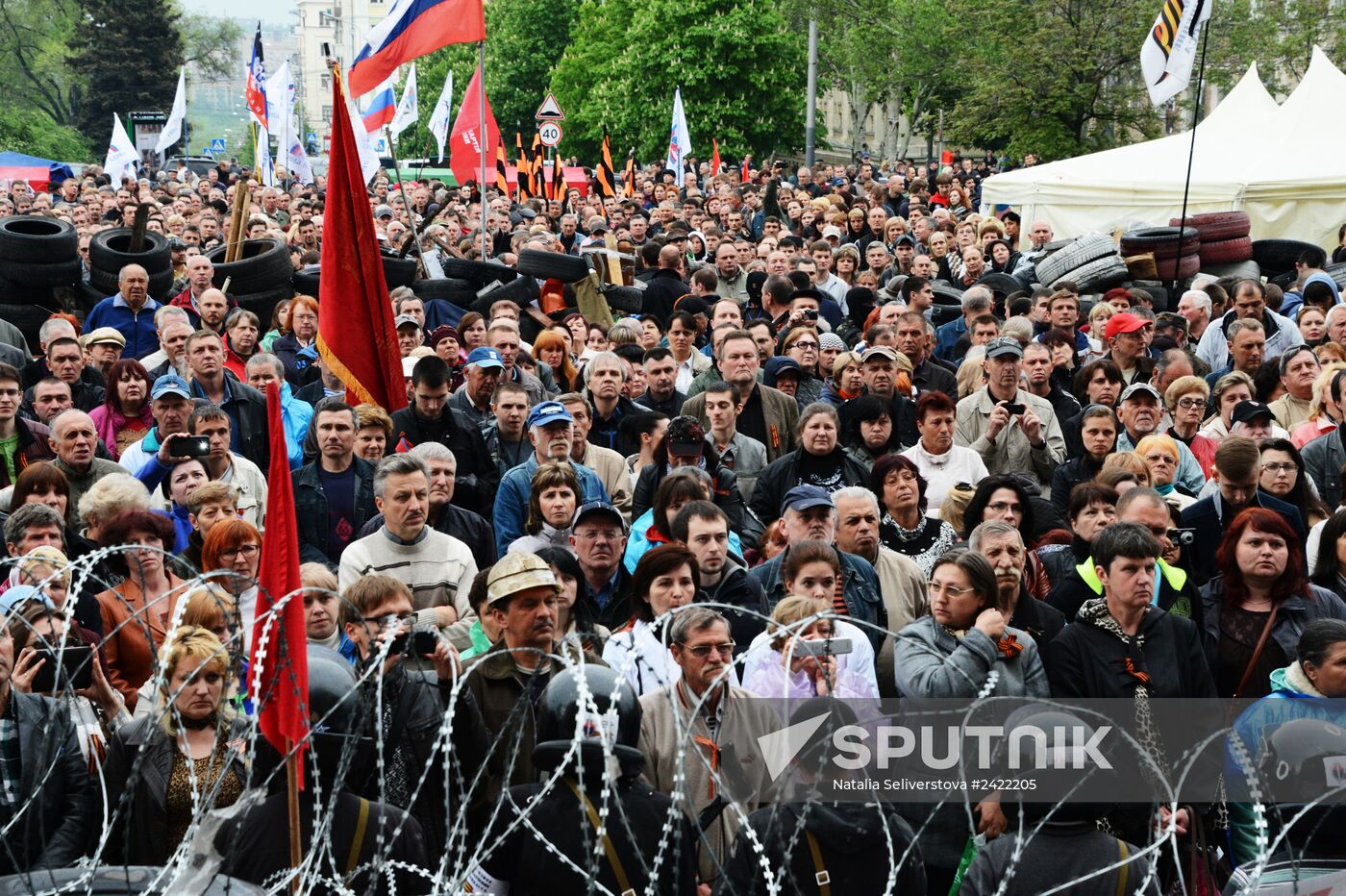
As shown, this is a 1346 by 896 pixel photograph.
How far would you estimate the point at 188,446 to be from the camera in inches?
347

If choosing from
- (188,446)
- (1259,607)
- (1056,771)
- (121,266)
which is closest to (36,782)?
(1056,771)

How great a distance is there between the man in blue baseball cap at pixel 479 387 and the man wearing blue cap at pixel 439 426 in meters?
0.61

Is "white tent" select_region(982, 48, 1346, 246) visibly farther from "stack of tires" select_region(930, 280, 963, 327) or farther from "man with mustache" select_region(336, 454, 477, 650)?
"man with mustache" select_region(336, 454, 477, 650)

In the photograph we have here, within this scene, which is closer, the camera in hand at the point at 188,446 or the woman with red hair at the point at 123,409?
the camera in hand at the point at 188,446

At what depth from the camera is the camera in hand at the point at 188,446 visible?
28.8 feet

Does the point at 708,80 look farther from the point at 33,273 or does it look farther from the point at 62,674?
the point at 62,674

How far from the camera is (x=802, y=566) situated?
265 inches

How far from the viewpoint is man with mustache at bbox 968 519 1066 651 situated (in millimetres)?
6695

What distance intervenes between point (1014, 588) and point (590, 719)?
2.58m

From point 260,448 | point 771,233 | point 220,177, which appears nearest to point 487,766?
point 260,448

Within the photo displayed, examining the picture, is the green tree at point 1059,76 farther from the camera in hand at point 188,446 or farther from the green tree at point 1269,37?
the camera in hand at point 188,446

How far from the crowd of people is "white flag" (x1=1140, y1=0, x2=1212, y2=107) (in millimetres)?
4347

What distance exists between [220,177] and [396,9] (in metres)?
28.3

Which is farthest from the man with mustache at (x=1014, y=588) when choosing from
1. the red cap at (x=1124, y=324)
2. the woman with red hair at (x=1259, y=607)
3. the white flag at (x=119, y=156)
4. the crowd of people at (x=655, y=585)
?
the white flag at (x=119, y=156)
